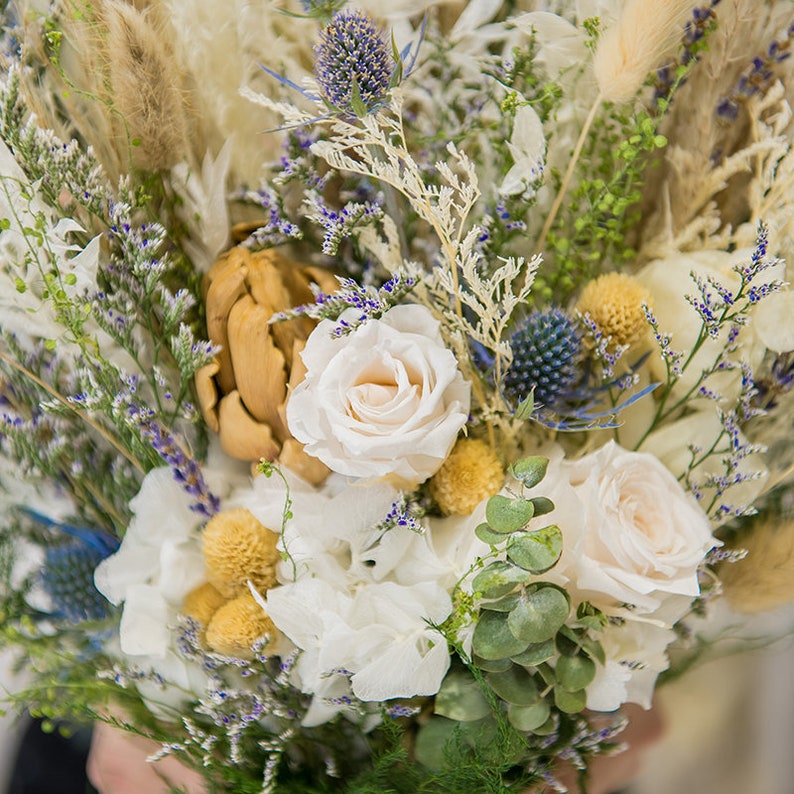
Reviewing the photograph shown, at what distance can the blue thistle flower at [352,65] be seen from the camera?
521 mm

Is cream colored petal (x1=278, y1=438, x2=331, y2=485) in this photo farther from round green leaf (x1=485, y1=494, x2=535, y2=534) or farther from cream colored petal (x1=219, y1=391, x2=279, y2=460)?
round green leaf (x1=485, y1=494, x2=535, y2=534)

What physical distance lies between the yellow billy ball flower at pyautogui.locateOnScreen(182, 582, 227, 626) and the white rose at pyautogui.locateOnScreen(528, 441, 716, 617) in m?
0.25

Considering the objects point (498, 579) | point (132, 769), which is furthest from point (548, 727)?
point (132, 769)

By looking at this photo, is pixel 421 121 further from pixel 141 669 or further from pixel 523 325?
pixel 141 669

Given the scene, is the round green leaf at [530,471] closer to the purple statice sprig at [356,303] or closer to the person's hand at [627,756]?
the purple statice sprig at [356,303]

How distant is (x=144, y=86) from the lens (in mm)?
561

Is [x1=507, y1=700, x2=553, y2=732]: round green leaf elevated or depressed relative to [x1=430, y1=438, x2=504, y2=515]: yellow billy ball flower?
depressed

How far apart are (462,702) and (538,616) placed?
10cm

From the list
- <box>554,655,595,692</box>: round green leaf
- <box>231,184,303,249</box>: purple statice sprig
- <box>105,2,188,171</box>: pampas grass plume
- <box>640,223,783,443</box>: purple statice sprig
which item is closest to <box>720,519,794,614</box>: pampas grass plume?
<box>640,223,783,443</box>: purple statice sprig

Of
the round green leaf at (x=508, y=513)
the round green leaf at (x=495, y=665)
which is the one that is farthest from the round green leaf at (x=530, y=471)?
the round green leaf at (x=495, y=665)

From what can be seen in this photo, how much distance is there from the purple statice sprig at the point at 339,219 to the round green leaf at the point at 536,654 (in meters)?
0.29

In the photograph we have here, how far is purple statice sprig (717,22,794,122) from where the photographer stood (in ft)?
2.08

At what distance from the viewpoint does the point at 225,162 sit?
24.5 inches

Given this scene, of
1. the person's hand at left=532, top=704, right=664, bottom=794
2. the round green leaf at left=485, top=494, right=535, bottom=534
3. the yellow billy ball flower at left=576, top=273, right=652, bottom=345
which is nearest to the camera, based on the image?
the round green leaf at left=485, top=494, right=535, bottom=534
